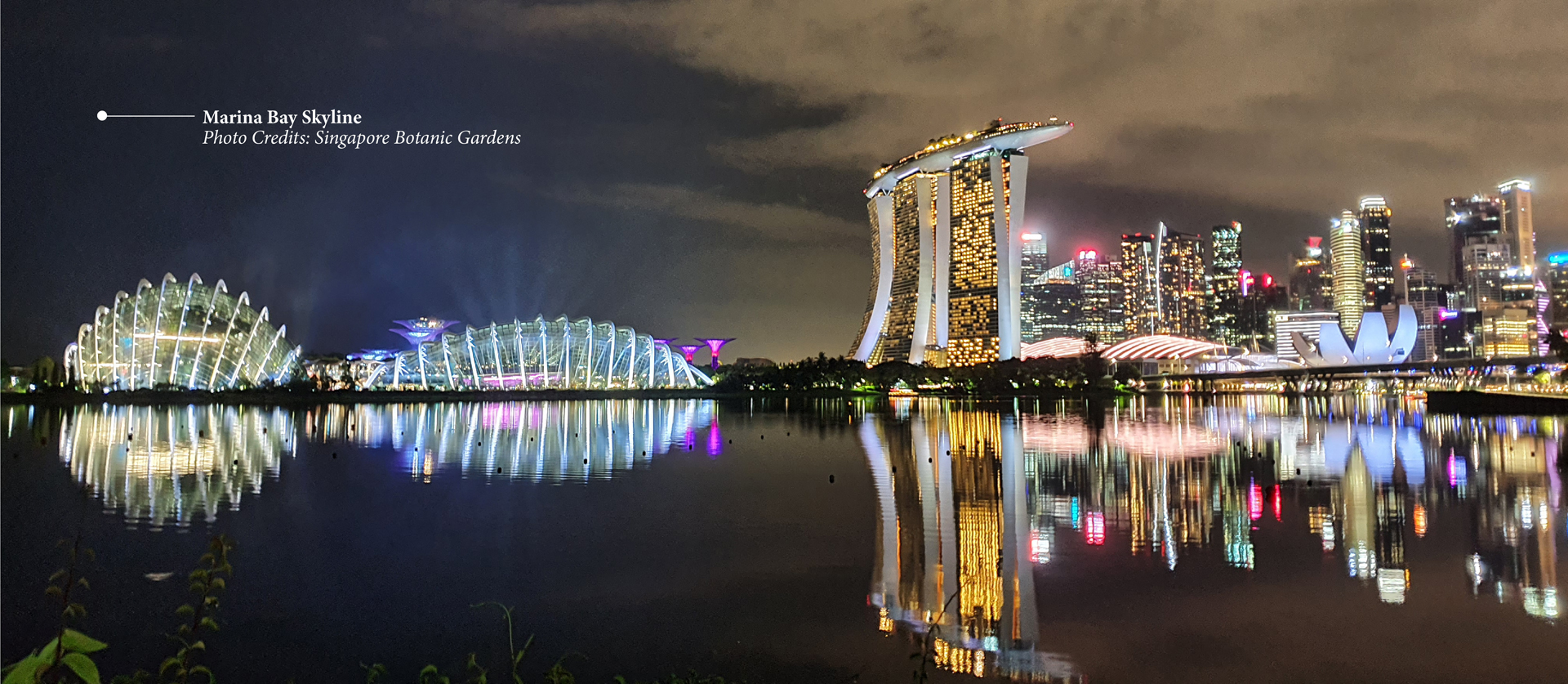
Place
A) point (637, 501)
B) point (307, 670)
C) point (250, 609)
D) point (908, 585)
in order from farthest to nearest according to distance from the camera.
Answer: point (637, 501), point (908, 585), point (250, 609), point (307, 670)

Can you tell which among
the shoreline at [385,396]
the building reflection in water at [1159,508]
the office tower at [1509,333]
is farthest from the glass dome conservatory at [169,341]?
the office tower at [1509,333]

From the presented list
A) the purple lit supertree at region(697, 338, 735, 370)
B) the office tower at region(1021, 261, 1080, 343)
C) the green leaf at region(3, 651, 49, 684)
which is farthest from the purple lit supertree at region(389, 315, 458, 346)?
the green leaf at region(3, 651, 49, 684)

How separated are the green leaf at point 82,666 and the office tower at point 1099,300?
196 m

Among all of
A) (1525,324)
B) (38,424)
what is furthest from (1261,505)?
(1525,324)

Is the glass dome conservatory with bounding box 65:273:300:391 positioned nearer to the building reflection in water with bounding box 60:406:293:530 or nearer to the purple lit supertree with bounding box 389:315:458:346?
the building reflection in water with bounding box 60:406:293:530

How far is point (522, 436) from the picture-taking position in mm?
33719

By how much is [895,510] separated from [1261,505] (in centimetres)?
636

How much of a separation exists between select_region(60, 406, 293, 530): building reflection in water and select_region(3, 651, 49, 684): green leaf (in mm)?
14037

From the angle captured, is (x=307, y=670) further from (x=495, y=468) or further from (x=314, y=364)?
(x=314, y=364)

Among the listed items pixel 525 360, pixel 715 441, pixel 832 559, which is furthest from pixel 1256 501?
pixel 525 360

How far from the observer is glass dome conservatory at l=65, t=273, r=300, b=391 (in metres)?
65.7

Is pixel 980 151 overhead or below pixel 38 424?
overhead

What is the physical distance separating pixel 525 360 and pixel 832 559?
7802cm

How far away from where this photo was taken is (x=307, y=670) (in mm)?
8148
